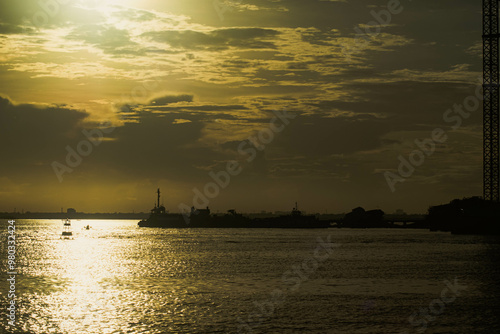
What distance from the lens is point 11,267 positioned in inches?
3469

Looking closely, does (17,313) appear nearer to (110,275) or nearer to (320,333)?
(320,333)

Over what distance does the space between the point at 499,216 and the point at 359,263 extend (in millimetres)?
104067

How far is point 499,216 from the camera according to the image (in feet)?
598

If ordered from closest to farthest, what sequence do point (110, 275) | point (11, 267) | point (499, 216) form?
point (110, 275)
point (11, 267)
point (499, 216)

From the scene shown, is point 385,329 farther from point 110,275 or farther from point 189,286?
point 110,275

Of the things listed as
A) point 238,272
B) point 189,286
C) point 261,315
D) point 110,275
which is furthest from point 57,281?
point 261,315

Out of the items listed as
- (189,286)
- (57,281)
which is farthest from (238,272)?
(57,281)

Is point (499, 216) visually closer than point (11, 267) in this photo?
No

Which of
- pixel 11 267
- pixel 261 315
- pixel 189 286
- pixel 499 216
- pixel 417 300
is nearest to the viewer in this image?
pixel 261 315

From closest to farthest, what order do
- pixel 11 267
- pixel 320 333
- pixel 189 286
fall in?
pixel 320 333
pixel 189 286
pixel 11 267

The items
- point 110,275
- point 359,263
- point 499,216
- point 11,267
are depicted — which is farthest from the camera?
point 499,216

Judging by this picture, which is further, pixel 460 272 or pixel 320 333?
pixel 460 272

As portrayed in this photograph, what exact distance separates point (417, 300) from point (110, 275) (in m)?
41.0

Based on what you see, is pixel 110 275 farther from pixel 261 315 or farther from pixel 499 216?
pixel 499 216
